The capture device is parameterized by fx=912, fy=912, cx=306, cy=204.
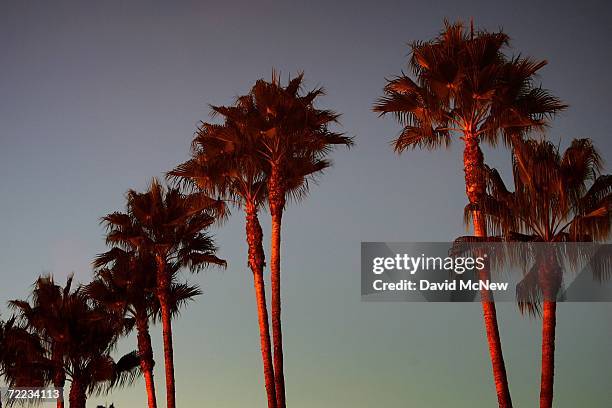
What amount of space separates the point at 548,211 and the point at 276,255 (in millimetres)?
9884

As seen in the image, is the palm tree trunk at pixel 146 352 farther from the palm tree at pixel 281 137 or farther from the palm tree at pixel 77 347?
the palm tree at pixel 281 137

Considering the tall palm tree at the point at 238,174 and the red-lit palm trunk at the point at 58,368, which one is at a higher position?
the tall palm tree at the point at 238,174

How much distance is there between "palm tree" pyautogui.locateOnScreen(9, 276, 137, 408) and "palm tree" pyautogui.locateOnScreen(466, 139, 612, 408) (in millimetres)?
19068

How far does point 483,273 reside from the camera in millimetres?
23547

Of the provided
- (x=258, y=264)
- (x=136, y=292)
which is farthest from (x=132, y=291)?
(x=258, y=264)

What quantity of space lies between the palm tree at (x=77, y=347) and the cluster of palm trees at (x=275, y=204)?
0.19ft

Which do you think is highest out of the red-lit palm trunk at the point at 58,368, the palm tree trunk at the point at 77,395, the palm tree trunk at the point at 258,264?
the palm tree trunk at the point at 258,264

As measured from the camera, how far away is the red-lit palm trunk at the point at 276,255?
29.0 metres

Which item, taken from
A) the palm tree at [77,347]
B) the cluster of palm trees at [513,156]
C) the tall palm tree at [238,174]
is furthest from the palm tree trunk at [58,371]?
the cluster of palm trees at [513,156]

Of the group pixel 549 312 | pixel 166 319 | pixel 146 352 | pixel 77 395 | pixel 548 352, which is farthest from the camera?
pixel 77 395

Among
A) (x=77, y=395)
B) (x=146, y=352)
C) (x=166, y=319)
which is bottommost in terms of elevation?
(x=77, y=395)

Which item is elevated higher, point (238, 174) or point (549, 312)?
point (238, 174)

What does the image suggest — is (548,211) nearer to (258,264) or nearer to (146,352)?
(258,264)

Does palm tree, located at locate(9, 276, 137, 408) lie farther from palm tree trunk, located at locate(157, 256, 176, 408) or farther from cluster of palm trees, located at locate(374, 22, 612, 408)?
cluster of palm trees, located at locate(374, 22, 612, 408)
